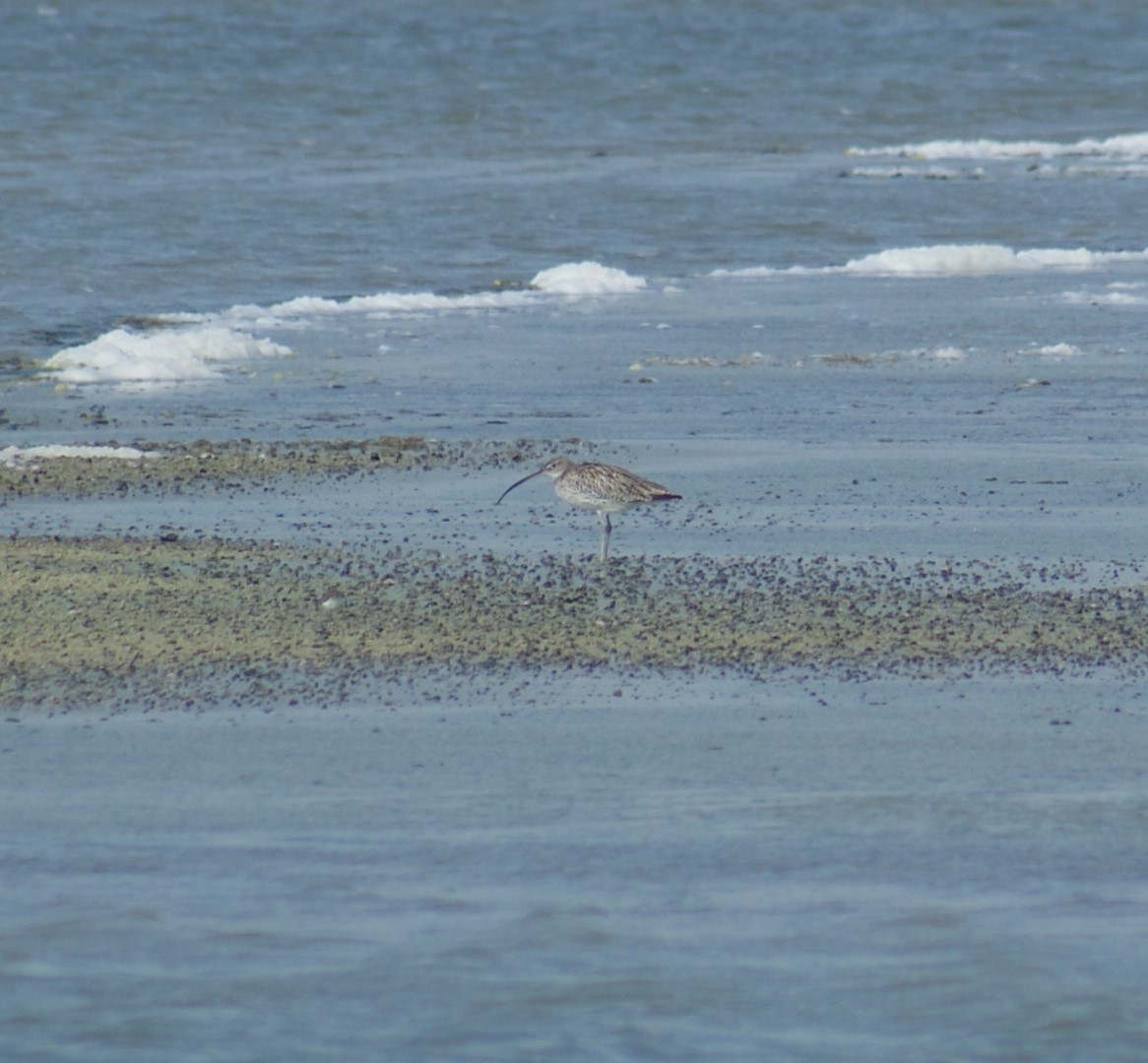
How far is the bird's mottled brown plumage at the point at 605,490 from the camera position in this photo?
9250 millimetres

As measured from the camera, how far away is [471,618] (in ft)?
25.8

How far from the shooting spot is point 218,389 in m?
14.8

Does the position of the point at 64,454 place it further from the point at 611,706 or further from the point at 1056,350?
the point at 1056,350

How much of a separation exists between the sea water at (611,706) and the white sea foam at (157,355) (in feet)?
0.18

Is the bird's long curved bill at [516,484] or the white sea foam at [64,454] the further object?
the white sea foam at [64,454]

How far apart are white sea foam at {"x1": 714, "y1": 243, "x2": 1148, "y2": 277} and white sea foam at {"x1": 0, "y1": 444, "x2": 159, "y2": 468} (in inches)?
471

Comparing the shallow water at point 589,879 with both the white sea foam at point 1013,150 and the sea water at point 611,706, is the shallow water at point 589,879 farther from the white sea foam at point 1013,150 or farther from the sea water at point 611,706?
the white sea foam at point 1013,150

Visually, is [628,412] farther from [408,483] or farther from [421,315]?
[421,315]

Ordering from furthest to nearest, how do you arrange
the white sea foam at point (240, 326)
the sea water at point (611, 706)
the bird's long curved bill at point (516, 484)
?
the white sea foam at point (240, 326) < the bird's long curved bill at point (516, 484) < the sea water at point (611, 706)

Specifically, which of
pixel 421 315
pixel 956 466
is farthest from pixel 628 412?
pixel 421 315

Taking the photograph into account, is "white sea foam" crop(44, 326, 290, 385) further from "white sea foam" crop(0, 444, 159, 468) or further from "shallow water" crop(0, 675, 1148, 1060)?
"shallow water" crop(0, 675, 1148, 1060)

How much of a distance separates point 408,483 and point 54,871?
571cm

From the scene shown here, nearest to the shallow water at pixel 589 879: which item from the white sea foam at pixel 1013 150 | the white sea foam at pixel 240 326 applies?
the white sea foam at pixel 240 326

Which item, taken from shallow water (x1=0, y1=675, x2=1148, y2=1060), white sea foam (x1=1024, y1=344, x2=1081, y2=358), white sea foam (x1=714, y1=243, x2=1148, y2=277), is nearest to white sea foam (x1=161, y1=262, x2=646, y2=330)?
white sea foam (x1=714, y1=243, x2=1148, y2=277)
